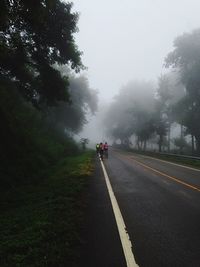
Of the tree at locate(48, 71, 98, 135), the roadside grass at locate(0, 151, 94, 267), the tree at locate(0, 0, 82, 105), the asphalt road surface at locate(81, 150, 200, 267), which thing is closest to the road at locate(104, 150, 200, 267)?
A: the asphalt road surface at locate(81, 150, 200, 267)

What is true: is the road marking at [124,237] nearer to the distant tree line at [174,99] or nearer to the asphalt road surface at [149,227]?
the asphalt road surface at [149,227]

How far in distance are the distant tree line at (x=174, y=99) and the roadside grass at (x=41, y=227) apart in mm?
33323

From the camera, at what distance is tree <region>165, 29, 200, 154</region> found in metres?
42.0

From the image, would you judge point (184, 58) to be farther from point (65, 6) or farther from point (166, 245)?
point (166, 245)

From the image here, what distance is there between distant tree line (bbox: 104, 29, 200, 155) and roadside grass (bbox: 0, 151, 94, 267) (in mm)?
33323

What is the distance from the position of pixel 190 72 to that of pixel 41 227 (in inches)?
1528

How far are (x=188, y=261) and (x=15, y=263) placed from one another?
8.82ft

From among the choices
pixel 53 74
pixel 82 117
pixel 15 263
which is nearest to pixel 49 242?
pixel 15 263

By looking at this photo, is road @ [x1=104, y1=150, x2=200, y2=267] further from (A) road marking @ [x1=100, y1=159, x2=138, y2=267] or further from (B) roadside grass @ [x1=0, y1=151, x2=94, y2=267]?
(B) roadside grass @ [x1=0, y1=151, x2=94, y2=267]

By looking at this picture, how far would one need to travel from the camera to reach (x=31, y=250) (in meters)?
5.68

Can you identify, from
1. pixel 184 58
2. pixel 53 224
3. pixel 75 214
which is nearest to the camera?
pixel 53 224

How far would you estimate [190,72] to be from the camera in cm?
4259

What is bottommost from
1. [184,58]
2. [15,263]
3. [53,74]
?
[15,263]

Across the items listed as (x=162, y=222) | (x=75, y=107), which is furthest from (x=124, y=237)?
(x=75, y=107)
